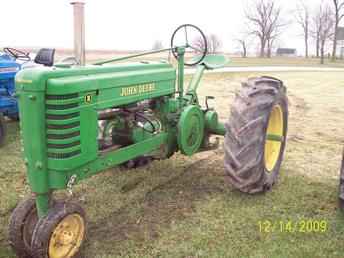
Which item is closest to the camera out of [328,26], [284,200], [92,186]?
[284,200]

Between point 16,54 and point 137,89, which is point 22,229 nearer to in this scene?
point 137,89

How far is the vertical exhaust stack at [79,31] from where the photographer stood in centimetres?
326

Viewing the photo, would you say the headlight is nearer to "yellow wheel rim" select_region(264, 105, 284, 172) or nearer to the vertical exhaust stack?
the vertical exhaust stack

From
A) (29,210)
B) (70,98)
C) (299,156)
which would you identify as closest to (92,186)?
(29,210)

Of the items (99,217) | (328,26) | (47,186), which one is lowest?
(99,217)

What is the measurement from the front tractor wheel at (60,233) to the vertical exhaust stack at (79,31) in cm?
116

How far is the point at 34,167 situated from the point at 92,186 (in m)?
1.55

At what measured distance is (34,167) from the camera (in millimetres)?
2678

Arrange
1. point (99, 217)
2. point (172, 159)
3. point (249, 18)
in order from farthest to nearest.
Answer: point (249, 18) → point (172, 159) → point (99, 217)

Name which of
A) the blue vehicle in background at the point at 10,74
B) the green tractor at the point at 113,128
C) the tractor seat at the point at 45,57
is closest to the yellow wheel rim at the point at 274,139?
the green tractor at the point at 113,128

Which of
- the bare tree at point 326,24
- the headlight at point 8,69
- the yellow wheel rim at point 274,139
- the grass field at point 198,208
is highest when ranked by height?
the bare tree at point 326,24

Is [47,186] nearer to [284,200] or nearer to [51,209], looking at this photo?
[51,209]

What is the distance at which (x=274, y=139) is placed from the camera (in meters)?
4.32

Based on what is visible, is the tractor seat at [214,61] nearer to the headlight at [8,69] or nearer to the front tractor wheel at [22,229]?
the front tractor wheel at [22,229]
